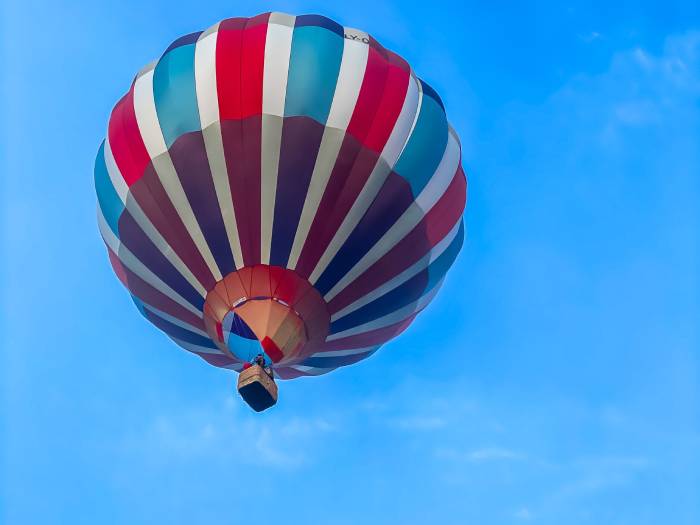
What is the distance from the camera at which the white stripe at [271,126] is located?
10.9 m

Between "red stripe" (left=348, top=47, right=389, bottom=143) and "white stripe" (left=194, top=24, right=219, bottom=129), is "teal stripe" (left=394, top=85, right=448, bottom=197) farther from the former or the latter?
"white stripe" (left=194, top=24, right=219, bottom=129)

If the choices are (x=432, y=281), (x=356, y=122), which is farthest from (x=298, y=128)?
(x=432, y=281)

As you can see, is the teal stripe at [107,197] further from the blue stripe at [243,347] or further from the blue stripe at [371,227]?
the blue stripe at [371,227]

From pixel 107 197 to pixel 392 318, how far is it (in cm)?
420

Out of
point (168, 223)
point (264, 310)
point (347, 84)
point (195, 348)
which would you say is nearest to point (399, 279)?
point (264, 310)

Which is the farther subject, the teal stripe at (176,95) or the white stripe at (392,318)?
the white stripe at (392,318)

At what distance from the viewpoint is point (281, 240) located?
1109cm

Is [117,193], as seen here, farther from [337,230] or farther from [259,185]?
[337,230]

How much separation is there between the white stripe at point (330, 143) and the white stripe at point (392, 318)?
1540 millimetres

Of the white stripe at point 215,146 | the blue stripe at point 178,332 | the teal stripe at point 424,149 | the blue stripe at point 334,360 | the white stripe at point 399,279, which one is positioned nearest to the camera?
the white stripe at point 215,146

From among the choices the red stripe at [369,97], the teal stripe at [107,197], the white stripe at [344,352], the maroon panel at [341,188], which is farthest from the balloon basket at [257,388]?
the red stripe at [369,97]

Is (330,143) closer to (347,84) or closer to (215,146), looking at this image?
(347,84)

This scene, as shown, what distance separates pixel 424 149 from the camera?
37.4 feet

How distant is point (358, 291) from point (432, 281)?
4.53 feet
